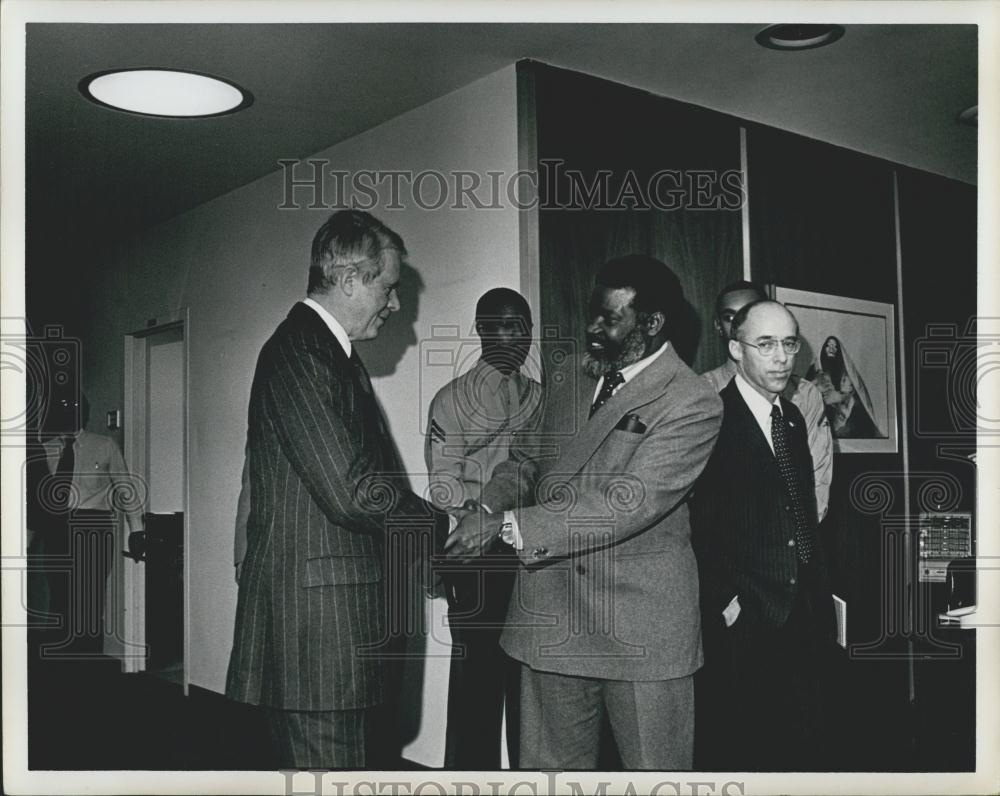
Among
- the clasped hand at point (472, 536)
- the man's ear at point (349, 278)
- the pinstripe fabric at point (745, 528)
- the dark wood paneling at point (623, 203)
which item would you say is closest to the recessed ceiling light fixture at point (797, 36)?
the dark wood paneling at point (623, 203)

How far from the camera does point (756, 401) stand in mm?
2613

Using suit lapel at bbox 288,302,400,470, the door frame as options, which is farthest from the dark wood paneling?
the door frame

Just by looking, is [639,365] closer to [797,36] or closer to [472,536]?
[472,536]

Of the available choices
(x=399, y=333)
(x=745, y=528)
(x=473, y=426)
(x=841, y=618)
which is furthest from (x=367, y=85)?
(x=841, y=618)

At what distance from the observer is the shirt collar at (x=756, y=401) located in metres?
2.61

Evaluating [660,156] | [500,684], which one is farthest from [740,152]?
[500,684]

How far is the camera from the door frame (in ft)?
8.71

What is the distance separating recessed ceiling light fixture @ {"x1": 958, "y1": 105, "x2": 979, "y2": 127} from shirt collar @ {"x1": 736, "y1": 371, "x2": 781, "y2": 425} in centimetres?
100

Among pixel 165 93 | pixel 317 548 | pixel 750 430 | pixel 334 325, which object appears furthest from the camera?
pixel 165 93

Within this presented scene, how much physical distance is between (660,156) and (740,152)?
0.28 meters

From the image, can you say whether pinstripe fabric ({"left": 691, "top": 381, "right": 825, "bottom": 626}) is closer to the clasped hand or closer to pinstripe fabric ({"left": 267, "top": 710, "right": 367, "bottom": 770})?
the clasped hand

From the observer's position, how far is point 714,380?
2621mm

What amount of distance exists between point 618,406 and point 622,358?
151 mm

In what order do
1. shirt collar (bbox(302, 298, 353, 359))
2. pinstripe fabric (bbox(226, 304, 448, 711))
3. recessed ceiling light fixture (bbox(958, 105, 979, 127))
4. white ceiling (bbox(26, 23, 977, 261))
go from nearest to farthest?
pinstripe fabric (bbox(226, 304, 448, 711)) < shirt collar (bbox(302, 298, 353, 359)) < white ceiling (bbox(26, 23, 977, 261)) < recessed ceiling light fixture (bbox(958, 105, 979, 127))
